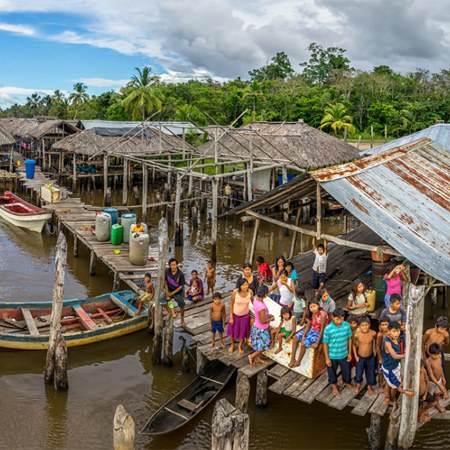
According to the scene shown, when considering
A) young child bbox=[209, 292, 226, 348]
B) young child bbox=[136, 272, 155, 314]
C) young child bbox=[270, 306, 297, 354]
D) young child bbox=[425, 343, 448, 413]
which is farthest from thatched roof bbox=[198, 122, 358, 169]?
young child bbox=[425, 343, 448, 413]

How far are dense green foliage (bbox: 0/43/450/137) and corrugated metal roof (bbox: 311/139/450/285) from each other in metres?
23.8

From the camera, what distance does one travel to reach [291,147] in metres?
23.5

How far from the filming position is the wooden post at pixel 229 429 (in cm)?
456

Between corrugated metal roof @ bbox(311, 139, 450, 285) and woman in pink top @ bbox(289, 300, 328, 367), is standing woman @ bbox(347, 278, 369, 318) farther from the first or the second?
woman in pink top @ bbox(289, 300, 328, 367)

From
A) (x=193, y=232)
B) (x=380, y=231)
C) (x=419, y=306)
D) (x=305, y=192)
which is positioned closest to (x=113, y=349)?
(x=305, y=192)

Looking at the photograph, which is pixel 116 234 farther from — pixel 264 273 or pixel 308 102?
pixel 308 102

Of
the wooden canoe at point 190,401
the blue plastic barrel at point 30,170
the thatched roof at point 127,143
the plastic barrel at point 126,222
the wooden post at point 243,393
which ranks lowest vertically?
the wooden canoe at point 190,401

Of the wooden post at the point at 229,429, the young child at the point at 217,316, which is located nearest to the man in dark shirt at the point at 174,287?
the young child at the point at 217,316

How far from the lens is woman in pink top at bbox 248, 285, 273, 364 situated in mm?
Answer: 8734

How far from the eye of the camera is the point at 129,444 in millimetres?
5934

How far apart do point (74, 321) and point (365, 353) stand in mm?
6862

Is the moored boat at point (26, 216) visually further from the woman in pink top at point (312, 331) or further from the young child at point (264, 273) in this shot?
the woman in pink top at point (312, 331)

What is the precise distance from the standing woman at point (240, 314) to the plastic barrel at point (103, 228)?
810 cm

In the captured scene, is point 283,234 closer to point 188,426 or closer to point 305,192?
point 305,192
